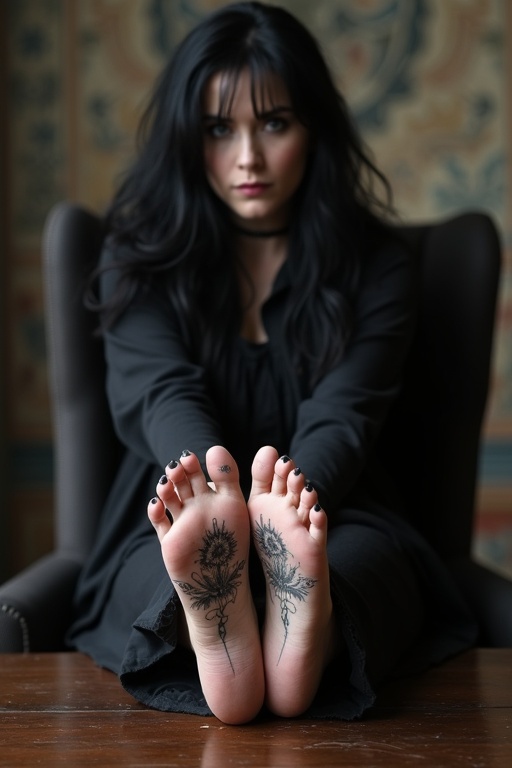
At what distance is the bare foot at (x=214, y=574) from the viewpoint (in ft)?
3.01

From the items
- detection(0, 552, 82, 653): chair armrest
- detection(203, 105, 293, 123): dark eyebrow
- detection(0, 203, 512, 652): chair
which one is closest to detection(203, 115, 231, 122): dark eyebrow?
detection(203, 105, 293, 123): dark eyebrow

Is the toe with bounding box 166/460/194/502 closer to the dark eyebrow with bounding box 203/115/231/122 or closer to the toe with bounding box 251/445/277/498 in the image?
the toe with bounding box 251/445/277/498

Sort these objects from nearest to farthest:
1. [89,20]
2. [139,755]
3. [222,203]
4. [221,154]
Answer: [139,755], [221,154], [222,203], [89,20]

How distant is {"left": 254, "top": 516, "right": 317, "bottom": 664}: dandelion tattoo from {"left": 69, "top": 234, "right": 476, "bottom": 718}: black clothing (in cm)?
7

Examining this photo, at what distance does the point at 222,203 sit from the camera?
148 centimetres

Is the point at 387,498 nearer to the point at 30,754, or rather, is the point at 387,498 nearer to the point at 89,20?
the point at 30,754

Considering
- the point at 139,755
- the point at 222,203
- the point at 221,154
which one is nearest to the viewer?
the point at 139,755

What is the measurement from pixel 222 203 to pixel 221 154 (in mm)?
120

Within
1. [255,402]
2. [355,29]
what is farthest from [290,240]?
[355,29]

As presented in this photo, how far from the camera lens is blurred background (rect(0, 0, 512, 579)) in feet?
7.47

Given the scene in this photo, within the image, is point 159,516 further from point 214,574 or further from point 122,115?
point 122,115

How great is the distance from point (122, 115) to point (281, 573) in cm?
159

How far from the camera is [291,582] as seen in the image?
934 millimetres

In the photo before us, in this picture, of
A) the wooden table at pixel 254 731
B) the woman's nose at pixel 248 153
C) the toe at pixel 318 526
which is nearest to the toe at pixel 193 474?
the toe at pixel 318 526
